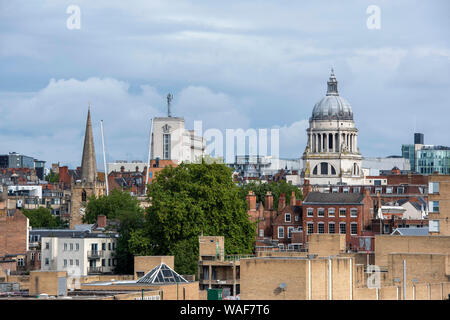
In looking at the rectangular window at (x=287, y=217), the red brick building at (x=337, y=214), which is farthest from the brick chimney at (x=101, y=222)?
the red brick building at (x=337, y=214)

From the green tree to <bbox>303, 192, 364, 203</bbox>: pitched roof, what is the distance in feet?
39.5

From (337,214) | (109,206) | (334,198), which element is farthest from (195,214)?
(109,206)

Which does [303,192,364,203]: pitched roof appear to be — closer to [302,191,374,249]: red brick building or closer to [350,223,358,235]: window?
[302,191,374,249]: red brick building

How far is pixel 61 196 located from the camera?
182000 millimetres

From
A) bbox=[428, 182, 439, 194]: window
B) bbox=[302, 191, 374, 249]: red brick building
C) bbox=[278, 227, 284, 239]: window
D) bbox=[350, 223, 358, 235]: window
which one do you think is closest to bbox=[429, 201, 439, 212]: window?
bbox=[428, 182, 439, 194]: window

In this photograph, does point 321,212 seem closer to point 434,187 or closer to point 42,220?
point 42,220

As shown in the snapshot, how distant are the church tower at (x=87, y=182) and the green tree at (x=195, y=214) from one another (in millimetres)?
45010

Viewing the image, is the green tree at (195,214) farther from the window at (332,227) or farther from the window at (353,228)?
the window at (353,228)

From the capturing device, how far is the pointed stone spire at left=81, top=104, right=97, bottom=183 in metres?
164

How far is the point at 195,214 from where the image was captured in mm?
105062

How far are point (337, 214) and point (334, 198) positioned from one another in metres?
2.32
